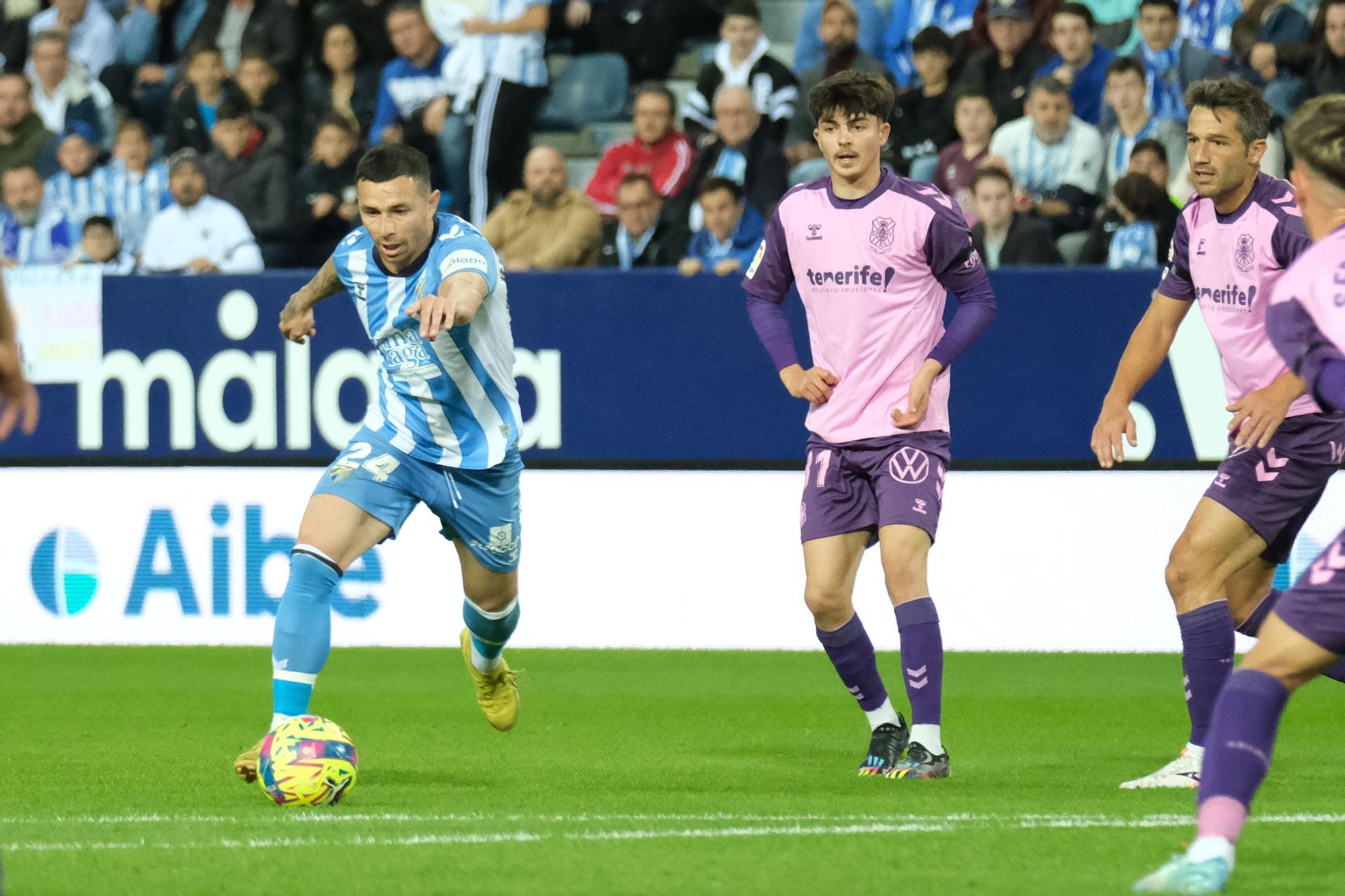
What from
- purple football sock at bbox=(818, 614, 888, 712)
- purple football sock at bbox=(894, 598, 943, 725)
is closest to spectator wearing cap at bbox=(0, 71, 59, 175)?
purple football sock at bbox=(818, 614, 888, 712)

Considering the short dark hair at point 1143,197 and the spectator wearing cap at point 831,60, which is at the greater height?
the spectator wearing cap at point 831,60

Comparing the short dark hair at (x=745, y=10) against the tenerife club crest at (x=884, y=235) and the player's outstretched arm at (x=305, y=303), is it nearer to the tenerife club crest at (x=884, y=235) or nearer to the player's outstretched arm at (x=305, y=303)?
the player's outstretched arm at (x=305, y=303)

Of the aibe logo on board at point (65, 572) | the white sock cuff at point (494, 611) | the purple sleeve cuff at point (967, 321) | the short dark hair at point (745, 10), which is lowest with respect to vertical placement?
the aibe logo on board at point (65, 572)

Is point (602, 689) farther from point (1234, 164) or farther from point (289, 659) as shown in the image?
point (1234, 164)

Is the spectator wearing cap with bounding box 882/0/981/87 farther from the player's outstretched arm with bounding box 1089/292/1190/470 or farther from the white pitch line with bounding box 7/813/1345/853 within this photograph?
the white pitch line with bounding box 7/813/1345/853

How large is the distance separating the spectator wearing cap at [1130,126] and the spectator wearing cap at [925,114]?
41.3 inches

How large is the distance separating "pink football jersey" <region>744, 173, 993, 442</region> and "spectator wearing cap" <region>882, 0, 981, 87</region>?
653 cm

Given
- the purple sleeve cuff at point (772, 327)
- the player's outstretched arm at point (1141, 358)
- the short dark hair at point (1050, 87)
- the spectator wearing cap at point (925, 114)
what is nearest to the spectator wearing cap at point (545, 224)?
the spectator wearing cap at point (925, 114)

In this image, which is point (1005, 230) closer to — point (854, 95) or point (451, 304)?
point (854, 95)

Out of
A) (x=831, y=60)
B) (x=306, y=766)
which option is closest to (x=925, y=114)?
(x=831, y=60)

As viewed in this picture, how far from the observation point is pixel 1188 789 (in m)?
6.49

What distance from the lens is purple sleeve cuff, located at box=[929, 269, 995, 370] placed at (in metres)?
6.85

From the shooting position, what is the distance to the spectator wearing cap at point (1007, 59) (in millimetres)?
12672

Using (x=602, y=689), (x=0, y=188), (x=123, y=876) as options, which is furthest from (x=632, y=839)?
(x=0, y=188)
